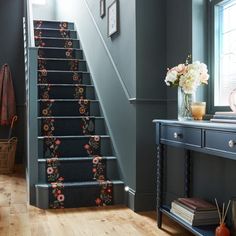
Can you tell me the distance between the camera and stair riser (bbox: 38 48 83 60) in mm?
5607

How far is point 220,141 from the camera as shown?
221 cm

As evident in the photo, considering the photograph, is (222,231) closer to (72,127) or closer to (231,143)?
(231,143)

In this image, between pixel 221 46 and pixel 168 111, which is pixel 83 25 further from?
pixel 221 46

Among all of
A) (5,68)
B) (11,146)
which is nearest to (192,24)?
(11,146)

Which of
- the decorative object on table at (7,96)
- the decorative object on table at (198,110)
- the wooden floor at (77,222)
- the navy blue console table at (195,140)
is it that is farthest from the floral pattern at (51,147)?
the decorative object on table at (7,96)

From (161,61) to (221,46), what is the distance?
69 centimetres

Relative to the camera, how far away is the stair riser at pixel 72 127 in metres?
4.42

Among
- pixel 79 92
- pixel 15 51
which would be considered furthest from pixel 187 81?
pixel 15 51

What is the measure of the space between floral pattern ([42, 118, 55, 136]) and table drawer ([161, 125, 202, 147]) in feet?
5.78

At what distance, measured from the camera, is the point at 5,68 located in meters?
6.30

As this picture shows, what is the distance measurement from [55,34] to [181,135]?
402 cm

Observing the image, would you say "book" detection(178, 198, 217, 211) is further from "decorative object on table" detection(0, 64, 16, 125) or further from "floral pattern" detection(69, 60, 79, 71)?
"decorative object on table" detection(0, 64, 16, 125)

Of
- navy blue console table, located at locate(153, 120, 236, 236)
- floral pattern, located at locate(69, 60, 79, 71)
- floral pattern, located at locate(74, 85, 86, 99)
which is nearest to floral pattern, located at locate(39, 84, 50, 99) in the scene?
floral pattern, located at locate(74, 85, 86, 99)

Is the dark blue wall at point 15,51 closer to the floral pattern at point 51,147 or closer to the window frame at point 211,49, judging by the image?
the floral pattern at point 51,147
